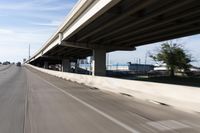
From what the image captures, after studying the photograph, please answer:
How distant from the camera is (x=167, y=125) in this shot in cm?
941

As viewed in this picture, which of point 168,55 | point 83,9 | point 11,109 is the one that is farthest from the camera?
point 168,55

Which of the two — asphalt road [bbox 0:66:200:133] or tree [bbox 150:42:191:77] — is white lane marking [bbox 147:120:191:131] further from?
tree [bbox 150:42:191:77]

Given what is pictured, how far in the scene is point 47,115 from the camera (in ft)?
37.2

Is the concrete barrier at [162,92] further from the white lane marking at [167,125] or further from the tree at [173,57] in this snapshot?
the tree at [173,57]

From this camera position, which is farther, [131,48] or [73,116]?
[131,48]

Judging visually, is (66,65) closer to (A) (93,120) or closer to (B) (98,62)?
(B) (98,62)

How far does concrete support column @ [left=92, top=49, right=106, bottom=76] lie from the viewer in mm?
47438

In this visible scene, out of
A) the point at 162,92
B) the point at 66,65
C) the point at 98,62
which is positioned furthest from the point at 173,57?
the point at 162,92

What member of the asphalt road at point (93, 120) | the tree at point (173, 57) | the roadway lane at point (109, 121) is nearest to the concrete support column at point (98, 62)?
the tree at point (173, 57)

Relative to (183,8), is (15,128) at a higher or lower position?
lower

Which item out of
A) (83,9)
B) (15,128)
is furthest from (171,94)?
(83,9)

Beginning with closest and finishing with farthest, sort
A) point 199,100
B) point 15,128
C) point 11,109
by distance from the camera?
point 15,128, point 199,100, point 11,109

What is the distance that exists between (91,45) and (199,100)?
35.5m

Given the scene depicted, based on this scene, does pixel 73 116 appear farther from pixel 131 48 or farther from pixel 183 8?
pixel 131 48
